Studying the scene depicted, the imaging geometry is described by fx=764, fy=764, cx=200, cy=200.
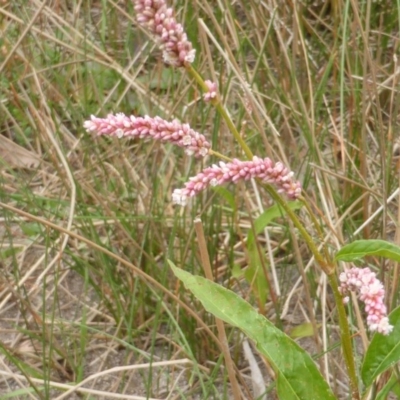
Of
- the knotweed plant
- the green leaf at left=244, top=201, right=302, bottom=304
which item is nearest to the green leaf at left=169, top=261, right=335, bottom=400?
the knotweed plant

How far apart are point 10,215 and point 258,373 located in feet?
2.05

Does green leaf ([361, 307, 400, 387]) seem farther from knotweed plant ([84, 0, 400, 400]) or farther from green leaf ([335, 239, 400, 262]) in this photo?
green leaf ([335, 239, 400, 262])

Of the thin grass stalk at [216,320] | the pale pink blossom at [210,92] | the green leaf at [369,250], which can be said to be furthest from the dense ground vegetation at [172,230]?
the pale pink blossom at [210,92]

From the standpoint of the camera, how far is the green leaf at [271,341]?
0.95 meters

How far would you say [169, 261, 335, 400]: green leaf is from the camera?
95 cm

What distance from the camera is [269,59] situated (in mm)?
2211

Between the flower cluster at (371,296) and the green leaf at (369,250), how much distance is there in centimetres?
3

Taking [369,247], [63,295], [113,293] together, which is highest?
[369,247]

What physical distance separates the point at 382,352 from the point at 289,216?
0.22 metres

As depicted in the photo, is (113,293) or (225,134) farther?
(225,134)

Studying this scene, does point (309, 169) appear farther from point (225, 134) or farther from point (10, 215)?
point (10, 215)

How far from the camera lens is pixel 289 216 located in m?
0.91

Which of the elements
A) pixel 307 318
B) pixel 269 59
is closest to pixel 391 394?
pixel 307 318

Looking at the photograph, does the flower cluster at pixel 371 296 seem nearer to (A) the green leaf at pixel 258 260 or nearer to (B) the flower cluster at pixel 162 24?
(B) the flower cluster at pixel 162 24
